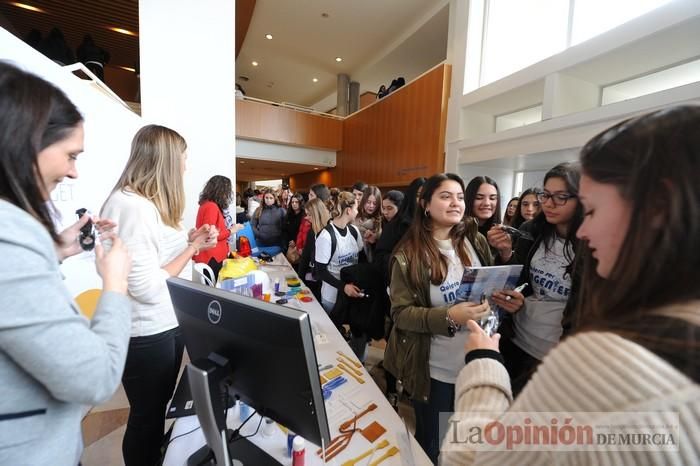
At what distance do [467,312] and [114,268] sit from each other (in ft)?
3.55

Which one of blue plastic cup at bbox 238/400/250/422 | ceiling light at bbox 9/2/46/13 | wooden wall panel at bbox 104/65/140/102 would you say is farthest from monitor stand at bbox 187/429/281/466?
wooden wall panel at bbox 104/65/140/102

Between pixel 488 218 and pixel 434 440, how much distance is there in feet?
4.60

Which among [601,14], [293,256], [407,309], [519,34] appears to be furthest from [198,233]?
[519,34]

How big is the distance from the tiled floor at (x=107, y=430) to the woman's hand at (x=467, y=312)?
1232 mm

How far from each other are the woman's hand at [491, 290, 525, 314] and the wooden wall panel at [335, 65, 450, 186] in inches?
138

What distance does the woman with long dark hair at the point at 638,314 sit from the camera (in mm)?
335

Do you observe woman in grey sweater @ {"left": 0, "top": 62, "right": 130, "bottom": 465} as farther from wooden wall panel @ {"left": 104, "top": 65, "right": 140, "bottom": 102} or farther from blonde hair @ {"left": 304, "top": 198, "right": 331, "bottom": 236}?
wooden wall panel @ {"left": 104, "top": 65, "right": 140, "bottom": 102}

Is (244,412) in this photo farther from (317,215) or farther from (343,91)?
(343,91)

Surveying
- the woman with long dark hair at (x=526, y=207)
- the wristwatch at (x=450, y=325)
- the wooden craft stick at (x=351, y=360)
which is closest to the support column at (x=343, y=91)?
the woman with long dark hair at (x=526, y=207)

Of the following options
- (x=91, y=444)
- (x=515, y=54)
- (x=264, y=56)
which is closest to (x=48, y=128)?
(x=91, y=444)

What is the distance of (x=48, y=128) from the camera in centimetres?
58

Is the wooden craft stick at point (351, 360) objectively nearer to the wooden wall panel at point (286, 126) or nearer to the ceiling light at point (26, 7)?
the ceiling light at point (26, 7)

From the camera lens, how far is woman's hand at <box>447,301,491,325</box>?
1.06 metres

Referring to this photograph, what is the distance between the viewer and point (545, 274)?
1443mm
